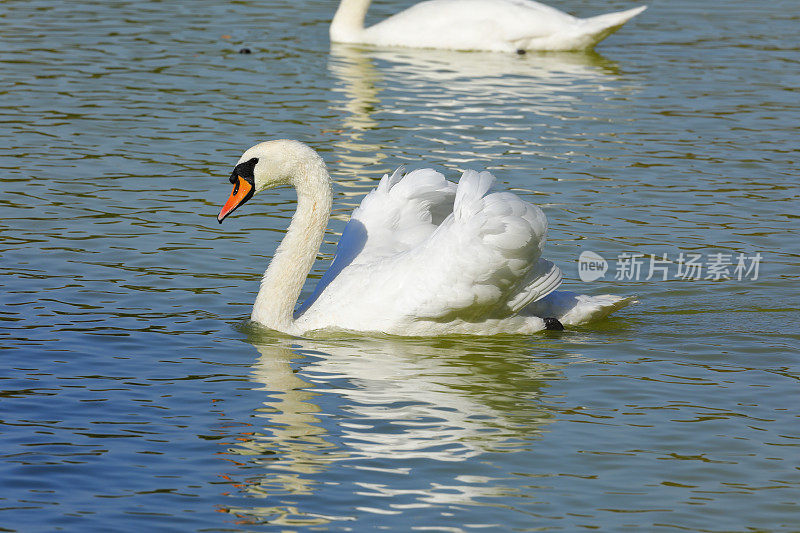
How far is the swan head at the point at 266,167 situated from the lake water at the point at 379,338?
925 mm

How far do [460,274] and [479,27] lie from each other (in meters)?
11.8

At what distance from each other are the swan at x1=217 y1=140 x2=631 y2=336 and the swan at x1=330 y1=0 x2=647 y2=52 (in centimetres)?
1019

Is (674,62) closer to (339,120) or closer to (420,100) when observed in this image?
(420,100)

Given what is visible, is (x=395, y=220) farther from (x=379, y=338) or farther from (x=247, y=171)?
(x=247, y=171)

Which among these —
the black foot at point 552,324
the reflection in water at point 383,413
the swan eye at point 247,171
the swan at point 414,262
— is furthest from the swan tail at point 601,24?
the swan eye at point 247,171

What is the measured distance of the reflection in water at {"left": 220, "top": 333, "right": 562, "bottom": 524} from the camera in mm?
6430

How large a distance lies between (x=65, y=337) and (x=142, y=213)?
305 centimetres

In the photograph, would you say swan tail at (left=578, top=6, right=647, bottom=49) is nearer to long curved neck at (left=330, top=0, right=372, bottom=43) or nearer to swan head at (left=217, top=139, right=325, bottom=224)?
long curved neck at (left=330, top=0, right=372, bottom=43)

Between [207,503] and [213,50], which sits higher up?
[213,50]

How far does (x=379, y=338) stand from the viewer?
8.78 metres

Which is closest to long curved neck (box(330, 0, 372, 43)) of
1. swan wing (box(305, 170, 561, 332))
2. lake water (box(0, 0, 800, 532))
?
lake water (box(0, 0, 800, 532))

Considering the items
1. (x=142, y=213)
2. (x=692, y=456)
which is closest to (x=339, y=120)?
(x=142, y=213)

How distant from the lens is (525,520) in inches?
239

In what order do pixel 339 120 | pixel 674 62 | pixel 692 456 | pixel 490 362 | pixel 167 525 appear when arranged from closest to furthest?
pixel 167 525 < pixel 692 456 < pixel 490 362 < pixel 339 120 < pixel 674 62
